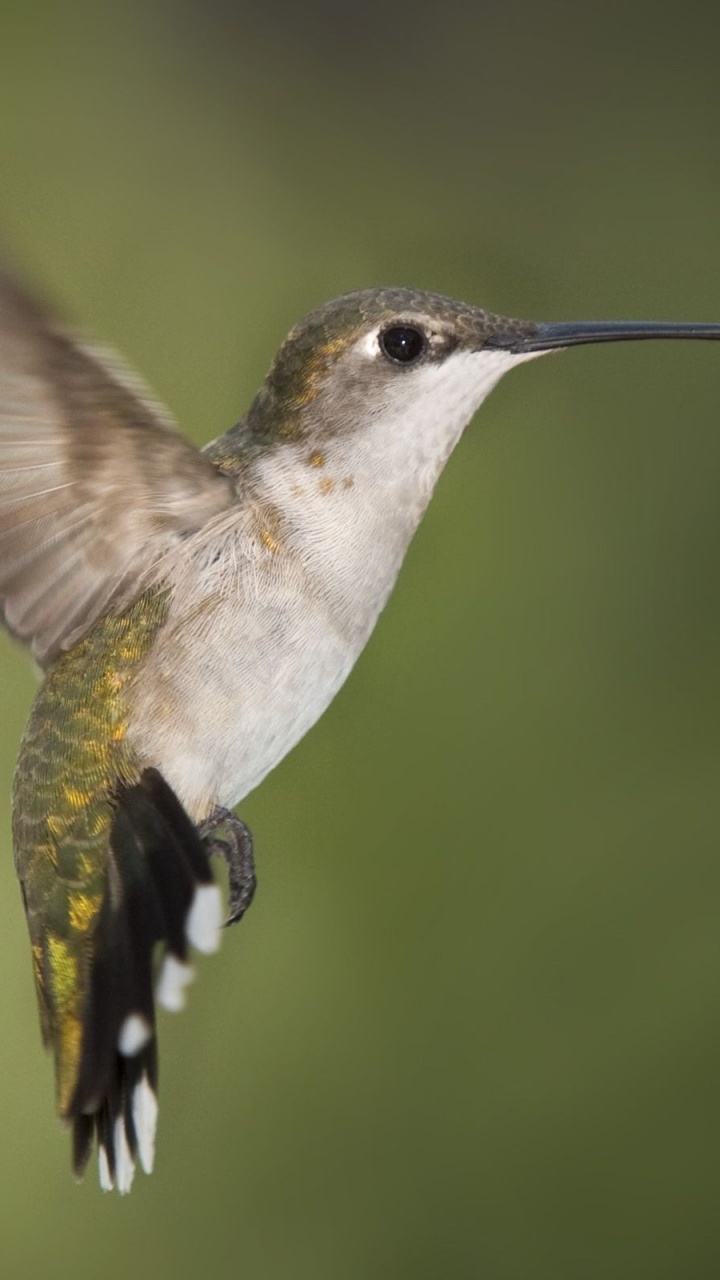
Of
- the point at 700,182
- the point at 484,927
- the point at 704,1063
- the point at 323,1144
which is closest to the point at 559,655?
the point at 484,927

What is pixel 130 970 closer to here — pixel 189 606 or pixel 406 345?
pixel 189 606

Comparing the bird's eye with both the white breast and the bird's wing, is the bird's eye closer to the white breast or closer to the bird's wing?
the white breast

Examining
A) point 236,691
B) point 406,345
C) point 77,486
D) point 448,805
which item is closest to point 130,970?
point 236,691

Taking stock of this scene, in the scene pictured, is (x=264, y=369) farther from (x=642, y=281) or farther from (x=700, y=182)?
(x=700, y=182)

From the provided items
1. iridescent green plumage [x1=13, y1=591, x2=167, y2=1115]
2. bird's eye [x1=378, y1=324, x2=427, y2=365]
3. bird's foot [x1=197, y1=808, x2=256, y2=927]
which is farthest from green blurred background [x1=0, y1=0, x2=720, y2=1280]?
bird's eye [x1=378, y1=324, x2=427, y2=365]

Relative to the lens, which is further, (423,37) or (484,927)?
(423,37)

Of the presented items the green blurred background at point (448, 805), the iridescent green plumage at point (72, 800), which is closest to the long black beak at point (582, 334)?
the iridescent green plumage at point (72, 800)

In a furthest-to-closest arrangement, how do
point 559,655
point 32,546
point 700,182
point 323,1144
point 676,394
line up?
1. point 700,182
2. point 676,394
3. point 559,655
4. point 323,1144
5. point 32,546
